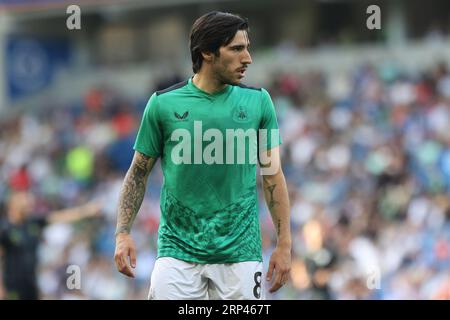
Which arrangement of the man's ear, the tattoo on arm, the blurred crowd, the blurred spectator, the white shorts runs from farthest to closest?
the blurred crowd < the blurred spectator < the tattoo on arm < the man's ear < the white shorts

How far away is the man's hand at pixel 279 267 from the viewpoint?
6.75 metres

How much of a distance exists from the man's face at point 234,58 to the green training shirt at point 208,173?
135 millimetres

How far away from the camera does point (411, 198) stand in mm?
16016

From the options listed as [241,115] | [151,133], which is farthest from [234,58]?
[151,133]

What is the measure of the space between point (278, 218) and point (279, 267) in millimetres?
308

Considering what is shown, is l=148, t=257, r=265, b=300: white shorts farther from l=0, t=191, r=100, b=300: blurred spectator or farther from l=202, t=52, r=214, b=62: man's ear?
l=0, t=191, r=100, b=300: blurred spectator

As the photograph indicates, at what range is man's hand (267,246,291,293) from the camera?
22.1ft

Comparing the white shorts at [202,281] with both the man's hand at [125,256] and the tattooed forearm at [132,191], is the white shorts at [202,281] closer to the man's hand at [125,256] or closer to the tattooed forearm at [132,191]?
the man's hand at [125,256]

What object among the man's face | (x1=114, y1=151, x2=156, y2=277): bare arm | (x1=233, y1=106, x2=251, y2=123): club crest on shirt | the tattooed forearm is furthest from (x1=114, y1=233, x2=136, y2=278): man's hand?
the man's face

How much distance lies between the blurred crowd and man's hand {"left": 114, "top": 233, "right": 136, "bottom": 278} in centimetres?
465

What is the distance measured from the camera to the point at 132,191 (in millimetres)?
6992
